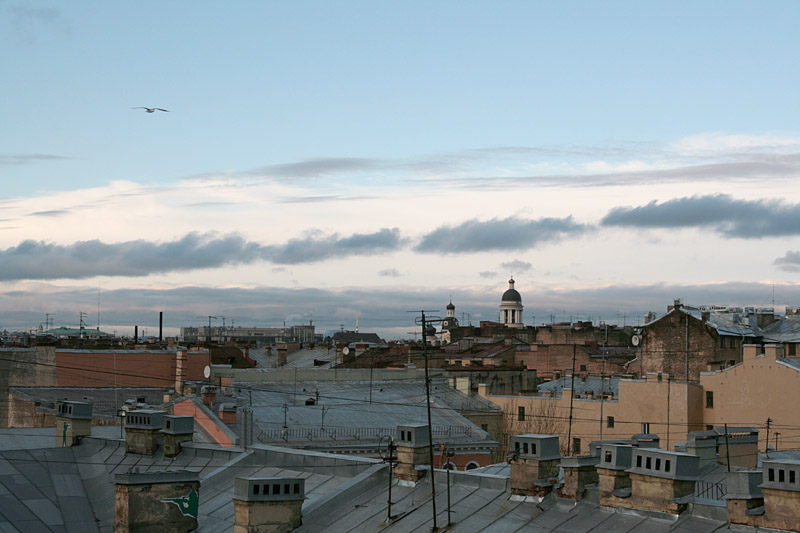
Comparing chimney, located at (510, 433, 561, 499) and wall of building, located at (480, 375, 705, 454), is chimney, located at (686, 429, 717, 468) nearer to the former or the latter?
chimney, located at (510, 433, 561, 499)

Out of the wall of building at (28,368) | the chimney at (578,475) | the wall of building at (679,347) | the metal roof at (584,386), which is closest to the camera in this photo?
the chimney at (578,475)

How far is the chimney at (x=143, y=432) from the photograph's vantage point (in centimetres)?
2753

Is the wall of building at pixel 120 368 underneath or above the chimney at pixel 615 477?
underneath

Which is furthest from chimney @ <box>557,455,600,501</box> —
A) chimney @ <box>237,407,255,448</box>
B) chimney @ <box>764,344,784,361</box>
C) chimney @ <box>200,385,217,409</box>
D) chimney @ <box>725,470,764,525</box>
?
chimney @ <box>764,344,784,361</box>

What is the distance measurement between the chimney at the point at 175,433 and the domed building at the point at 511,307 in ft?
448

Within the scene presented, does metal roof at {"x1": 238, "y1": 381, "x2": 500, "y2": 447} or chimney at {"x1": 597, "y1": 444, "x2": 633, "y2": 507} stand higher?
chimney at {"x1": 597, "y1": 444, "x2": 633, "y2": 507}

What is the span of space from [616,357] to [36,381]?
3993cm

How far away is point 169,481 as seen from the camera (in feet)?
72.1

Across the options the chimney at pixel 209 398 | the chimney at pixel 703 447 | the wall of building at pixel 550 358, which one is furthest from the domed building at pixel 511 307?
the chimney at pixel 703 447

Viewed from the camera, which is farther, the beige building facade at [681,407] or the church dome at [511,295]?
the church dome at [511,295]

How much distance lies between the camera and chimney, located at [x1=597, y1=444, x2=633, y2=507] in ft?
59.4

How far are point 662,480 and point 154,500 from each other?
1026cm

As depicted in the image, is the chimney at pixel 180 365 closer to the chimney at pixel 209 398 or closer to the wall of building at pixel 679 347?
the chimney at pixel 209 398

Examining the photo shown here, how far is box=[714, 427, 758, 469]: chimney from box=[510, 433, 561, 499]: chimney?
8.20m
